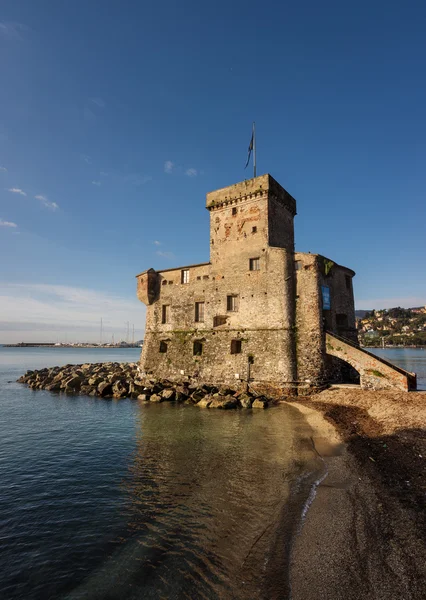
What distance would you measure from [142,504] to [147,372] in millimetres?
23539

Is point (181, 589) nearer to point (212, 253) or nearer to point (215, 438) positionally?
point (215, 438)

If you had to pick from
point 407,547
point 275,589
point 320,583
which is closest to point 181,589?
point 275,589

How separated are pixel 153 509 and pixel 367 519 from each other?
225 inches

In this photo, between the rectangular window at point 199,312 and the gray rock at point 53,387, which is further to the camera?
the gray rock at point 53,387

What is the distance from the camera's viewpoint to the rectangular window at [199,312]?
30.5 m

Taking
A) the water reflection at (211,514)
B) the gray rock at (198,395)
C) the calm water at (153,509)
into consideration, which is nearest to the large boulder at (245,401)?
the gray rock at (198,395)

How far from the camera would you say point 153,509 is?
9.26 metres

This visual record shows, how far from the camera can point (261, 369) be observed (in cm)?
2570

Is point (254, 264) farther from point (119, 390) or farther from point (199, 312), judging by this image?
point (119, 390)

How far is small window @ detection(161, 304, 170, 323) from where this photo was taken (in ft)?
108

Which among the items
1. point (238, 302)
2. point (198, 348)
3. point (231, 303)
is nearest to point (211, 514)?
point (238, 302)

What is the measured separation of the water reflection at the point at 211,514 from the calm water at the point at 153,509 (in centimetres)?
3

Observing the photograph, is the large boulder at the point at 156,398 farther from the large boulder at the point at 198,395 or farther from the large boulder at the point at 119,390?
the large boulder at the point at 119,390

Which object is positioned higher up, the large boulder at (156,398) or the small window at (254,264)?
the small window at (254,264)
